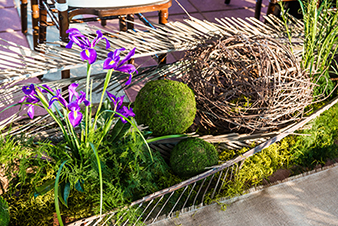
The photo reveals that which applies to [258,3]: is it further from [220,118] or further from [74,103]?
[74,103]

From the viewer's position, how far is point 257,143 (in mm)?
1204

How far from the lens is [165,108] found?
1.12m

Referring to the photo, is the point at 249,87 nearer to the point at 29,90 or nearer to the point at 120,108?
the point at 120,108

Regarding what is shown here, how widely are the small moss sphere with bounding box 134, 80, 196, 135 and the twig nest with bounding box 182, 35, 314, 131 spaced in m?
0.06

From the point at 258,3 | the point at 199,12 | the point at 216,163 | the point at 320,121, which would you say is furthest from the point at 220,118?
the point at 199,12

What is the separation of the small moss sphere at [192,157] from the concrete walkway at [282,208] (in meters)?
0.14

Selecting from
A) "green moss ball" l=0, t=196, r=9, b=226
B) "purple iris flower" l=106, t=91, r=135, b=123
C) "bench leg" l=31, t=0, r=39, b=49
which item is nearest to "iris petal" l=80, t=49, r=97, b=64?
"purple iris flower" l=106, t=91, r=135, b=123

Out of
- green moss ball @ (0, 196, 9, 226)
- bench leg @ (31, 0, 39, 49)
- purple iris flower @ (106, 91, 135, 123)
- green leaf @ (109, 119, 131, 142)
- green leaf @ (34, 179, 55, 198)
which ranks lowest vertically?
green moss ball @ (0, 196, 9, 226)

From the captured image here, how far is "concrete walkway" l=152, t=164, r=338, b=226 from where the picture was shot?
1.07 m

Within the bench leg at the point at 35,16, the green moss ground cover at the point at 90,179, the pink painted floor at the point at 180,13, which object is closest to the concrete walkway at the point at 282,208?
the green moss ground cover at the point at 90,179

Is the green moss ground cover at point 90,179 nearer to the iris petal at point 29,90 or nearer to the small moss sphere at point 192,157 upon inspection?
the small moss sphere at point 192,157

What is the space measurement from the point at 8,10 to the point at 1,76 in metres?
1.77

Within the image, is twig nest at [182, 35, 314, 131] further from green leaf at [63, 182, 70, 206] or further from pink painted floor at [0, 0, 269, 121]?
pink painted floor at [0, 0, 269, 121]

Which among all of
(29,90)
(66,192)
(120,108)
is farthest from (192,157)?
(29,90)
